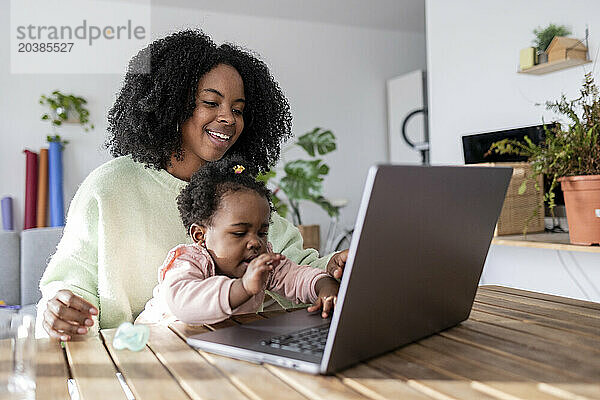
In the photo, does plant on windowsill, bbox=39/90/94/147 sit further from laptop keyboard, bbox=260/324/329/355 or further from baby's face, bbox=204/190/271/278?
laptop keyboard, bbox=260/324/329/355

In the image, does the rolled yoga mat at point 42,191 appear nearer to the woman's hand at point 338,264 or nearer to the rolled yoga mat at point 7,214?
the rolled yoga mat at point 7,214

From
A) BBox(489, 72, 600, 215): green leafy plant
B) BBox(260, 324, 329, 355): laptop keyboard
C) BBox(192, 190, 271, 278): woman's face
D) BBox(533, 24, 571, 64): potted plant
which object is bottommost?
BBox(260, 324, 329, 355): laptop keyboard

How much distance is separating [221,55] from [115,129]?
378mm

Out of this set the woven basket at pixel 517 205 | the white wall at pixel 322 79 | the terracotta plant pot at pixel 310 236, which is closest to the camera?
the woven basket at pixel 517 205

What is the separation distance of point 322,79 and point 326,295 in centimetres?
491

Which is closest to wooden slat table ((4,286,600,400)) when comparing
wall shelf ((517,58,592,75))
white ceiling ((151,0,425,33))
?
wall shelf ((517,58,592,75))

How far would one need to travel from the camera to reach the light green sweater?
1.32 m

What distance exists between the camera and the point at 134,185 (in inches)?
56.6

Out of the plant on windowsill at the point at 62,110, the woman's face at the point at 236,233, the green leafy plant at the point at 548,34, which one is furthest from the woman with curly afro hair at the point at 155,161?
the plant on windowsill at the point at 62,110

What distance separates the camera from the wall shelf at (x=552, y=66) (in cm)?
278

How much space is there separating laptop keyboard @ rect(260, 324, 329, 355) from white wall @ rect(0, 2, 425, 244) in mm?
4371

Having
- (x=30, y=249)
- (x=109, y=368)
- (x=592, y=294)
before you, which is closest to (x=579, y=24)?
(x=592, y=294)

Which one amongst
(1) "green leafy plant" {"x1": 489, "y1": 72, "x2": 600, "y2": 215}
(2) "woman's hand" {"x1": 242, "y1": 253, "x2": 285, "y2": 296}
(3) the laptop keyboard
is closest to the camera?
(3) the laptop keyboard

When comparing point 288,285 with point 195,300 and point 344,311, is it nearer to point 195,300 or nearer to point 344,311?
point 195,300
